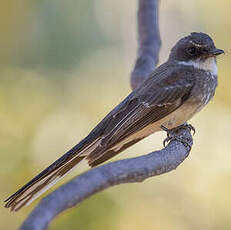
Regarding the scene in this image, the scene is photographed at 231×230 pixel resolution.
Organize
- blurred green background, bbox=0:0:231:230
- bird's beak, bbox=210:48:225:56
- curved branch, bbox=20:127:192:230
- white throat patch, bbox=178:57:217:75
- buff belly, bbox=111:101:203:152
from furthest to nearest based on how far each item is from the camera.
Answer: blurred green background, bbox=0:0:231:230
white throat patch, bbox=178:57:217:75
bird's beak, bbox=210:48:225:56
buff belly, bbox=111:101:203:152
curved branch, bbox=20:127:192:230

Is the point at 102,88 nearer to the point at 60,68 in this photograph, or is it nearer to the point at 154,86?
the point at 60,68

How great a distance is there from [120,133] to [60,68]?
247cm

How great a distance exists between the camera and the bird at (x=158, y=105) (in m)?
4.73

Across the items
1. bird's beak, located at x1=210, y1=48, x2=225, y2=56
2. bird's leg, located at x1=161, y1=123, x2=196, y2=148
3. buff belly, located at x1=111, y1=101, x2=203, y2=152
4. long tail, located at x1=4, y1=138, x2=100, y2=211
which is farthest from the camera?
bird's beak, located at x1=210, y1=48, x2=225, y2=56

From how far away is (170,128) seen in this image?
4.94 m

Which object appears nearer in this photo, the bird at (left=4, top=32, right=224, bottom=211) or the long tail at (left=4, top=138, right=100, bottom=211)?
the long tail at (left=4, top=138, right=100, bottom=211)

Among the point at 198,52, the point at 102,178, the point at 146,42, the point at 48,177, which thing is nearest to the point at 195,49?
the point at 198,52

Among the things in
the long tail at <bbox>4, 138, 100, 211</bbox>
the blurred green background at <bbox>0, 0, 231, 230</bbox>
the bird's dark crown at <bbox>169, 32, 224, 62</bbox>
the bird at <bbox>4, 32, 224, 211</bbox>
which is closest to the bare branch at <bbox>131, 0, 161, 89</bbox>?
the bird at <bbox>4, 32, 224, 211</bbox>

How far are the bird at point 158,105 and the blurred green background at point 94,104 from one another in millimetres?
919

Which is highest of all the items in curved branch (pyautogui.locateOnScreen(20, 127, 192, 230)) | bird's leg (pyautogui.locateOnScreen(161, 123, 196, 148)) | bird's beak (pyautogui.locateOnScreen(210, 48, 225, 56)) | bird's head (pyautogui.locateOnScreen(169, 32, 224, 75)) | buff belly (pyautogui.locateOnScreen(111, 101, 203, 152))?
bird's head (pyautogui.locateOnScreen(169, 32, 224, 75))

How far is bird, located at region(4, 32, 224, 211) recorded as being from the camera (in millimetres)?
4734

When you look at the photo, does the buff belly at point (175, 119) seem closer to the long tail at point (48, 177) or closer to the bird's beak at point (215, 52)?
the long tail at point (48, 177)

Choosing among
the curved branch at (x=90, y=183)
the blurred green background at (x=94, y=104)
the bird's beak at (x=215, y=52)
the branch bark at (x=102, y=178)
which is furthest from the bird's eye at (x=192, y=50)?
the curved branch at (x=90, y=183)

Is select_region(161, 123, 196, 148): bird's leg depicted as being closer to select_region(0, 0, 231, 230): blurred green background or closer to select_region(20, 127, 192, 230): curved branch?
select_region(20, 127, 192, 230): curved branch
